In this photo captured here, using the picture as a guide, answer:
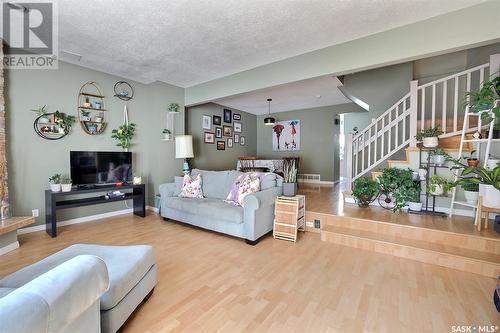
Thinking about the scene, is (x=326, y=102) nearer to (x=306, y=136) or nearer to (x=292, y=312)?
(x=306, y=136)

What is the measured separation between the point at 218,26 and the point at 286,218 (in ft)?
8.16

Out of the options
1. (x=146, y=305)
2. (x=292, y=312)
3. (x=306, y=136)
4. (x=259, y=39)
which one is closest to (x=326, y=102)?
(x=306, y=136)

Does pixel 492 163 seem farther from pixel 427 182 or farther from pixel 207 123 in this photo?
pixel 207 123

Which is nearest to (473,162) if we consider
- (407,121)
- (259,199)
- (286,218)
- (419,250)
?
(407,121)

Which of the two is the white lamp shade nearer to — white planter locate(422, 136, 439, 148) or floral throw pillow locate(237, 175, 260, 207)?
floral throw pillow locate(237, 175, 260, 207)

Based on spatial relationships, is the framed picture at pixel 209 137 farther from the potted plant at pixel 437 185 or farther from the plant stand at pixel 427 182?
the potted plant at pixel 437 185

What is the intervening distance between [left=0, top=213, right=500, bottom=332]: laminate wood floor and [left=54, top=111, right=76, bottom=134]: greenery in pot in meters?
1.72

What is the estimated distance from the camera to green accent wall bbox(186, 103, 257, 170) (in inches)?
220

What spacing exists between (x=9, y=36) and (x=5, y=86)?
2.27 ft

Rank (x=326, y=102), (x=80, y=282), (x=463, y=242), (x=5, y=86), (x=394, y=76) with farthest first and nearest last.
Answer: (x=326, y=102) < (x=394, y=76) < (x=5, y=86) < (x=463, y=242) < (x=80, y=282)

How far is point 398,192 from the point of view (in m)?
3.27

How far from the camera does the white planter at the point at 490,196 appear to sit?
91.9 inches

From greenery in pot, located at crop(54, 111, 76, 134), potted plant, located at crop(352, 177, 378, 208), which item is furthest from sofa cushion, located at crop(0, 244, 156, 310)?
potted plant, located at crop(352, 177, 378, 208)

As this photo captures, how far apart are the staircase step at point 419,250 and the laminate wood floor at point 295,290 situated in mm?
96
